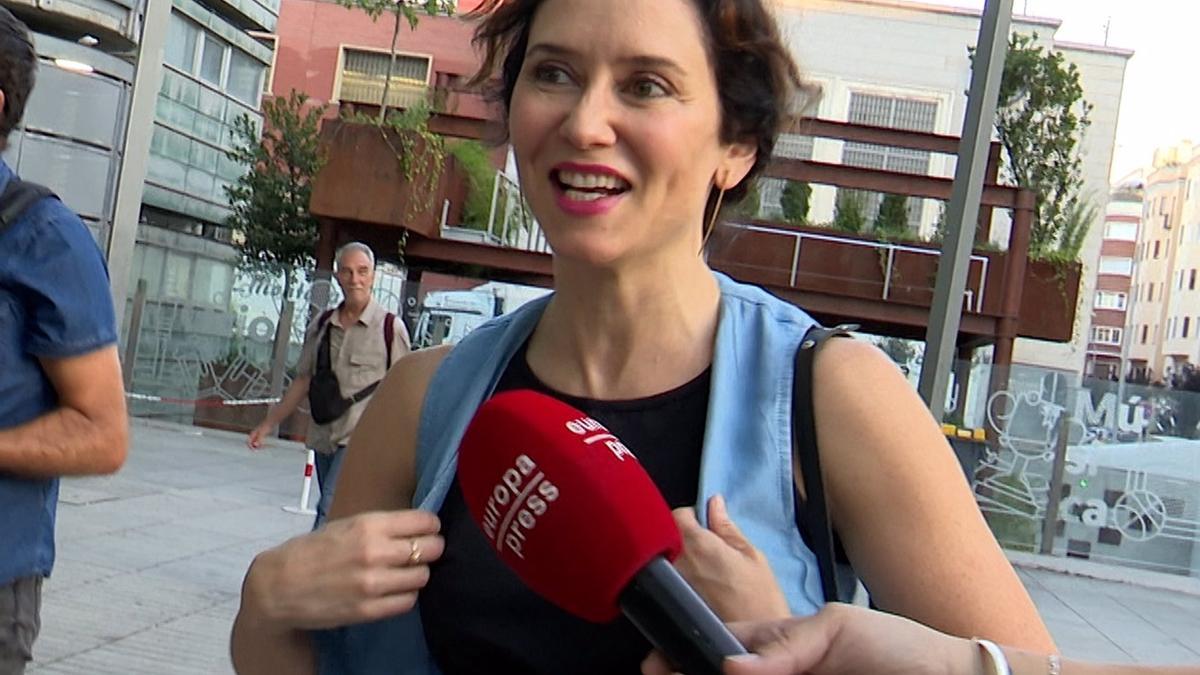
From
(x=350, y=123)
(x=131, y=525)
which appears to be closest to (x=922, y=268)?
(x=350, y=123)

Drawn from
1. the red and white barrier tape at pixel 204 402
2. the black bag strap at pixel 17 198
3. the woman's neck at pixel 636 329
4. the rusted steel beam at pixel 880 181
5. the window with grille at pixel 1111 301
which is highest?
the window with grille at pixel 1111 301

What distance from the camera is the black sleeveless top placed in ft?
5.52

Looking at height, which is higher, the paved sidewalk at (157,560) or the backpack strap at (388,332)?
the backpack strap at (388,332)

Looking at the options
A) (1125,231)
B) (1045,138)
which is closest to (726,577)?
(1045,138)

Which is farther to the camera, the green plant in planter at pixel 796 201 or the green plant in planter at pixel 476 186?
the green plant in planter at pixel 476 186

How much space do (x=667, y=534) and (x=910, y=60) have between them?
23.7 metres

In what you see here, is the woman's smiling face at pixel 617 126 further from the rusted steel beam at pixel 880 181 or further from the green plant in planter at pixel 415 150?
the green plant in planter at pixel 415 150

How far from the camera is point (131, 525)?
9.60m

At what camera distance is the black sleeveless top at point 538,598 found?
1.68 meters

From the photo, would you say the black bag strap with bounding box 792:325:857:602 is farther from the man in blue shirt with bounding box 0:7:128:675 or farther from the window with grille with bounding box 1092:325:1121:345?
the window with grille with bounding box 1092:325:1121:345

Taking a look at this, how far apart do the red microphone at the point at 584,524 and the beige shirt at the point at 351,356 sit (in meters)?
6.34

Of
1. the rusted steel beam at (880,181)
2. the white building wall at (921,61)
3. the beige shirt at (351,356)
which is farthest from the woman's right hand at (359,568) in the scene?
the white building wall at (921,61)

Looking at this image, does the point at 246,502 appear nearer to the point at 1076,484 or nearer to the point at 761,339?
the point at 1076,484

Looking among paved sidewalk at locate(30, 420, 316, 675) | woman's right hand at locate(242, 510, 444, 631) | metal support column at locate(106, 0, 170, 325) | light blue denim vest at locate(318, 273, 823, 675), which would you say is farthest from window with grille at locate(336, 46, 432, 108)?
woman's right hand at locate(242, 510, 444, 631)
